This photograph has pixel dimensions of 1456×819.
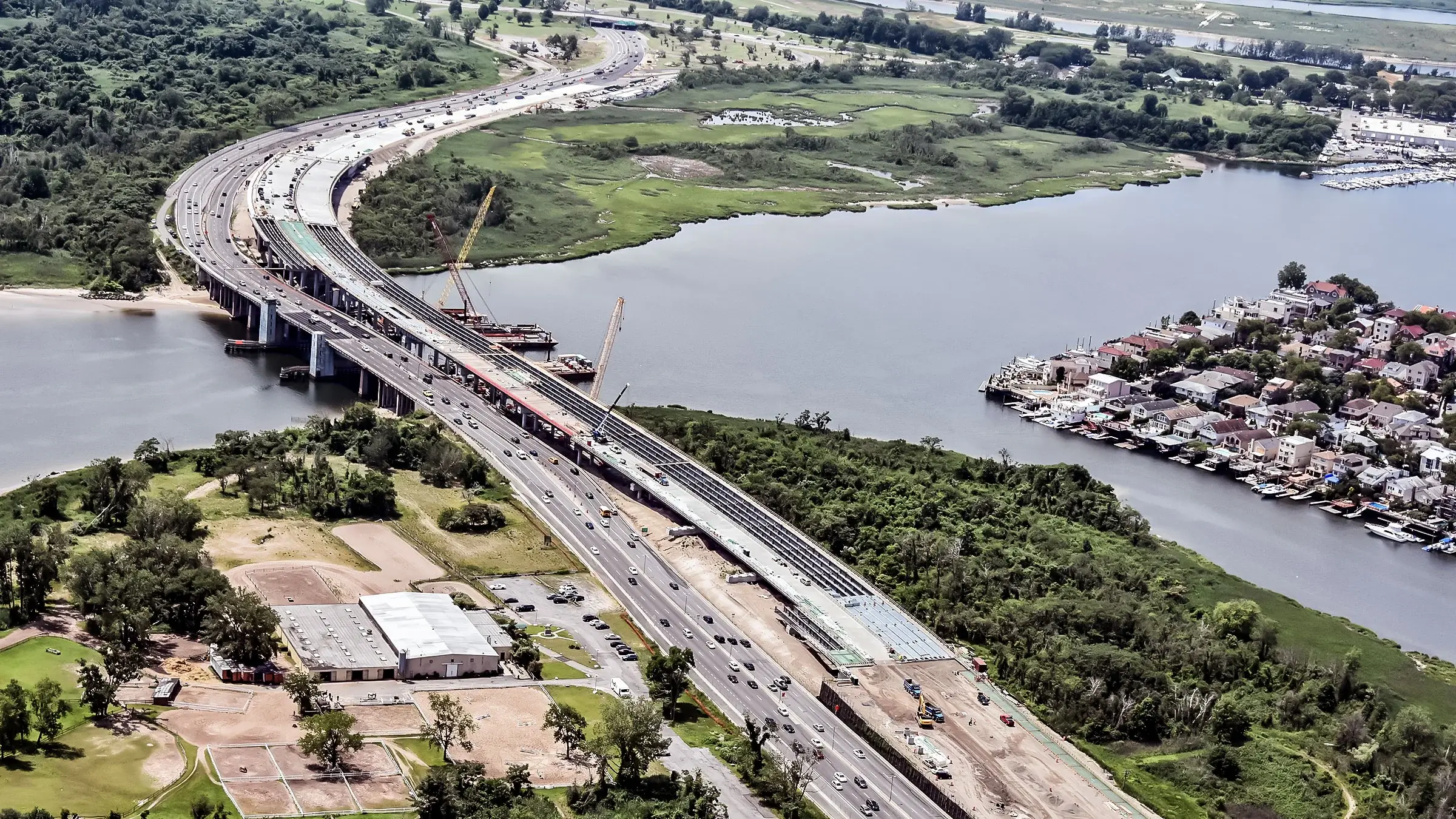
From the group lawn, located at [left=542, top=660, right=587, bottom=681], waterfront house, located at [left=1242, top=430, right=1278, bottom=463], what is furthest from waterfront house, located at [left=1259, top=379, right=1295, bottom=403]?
lawn, located at [left=542, top=660, right=587, bottom=681]

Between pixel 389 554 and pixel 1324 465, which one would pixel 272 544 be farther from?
pixel 1324 465

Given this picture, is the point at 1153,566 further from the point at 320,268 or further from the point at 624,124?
the point at 624,124

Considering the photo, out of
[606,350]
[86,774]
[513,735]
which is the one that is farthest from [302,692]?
[606,350]

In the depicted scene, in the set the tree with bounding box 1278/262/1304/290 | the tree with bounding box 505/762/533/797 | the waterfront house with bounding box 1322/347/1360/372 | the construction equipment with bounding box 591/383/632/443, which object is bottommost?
the tree with bounding box 505/762/533/797

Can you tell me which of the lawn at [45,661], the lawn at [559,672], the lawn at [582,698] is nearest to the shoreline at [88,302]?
the lawn at [45,661]

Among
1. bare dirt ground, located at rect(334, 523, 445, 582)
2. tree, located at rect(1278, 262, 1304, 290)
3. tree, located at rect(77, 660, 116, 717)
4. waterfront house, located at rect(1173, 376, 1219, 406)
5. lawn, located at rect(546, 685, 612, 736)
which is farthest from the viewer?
tree, located at rect(1278, 262, 1304, 290)

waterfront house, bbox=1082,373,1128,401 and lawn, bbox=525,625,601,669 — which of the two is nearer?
lawn, bbox=525,625,601,669

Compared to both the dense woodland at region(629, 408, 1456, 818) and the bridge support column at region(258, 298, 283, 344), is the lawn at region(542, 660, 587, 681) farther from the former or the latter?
the bridge support column at region(258, 298, 283, 344)
